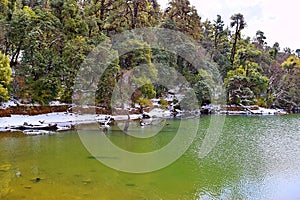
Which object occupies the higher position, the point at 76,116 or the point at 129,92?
the point at 129,92

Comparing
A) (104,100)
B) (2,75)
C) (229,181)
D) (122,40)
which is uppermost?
(122,40)

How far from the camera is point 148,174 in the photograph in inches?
468

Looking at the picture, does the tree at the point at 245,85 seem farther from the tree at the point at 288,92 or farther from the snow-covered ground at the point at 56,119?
the snow-covered ground at the point at 56,119

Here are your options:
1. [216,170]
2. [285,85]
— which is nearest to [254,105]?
[285,85]

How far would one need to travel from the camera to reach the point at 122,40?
81.3 ft

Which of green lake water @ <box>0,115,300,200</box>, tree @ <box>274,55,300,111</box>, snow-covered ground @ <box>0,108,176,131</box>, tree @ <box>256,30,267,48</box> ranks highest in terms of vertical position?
tree @ <box>256,30,267,48</box>

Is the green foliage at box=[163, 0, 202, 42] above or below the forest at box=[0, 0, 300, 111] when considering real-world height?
above

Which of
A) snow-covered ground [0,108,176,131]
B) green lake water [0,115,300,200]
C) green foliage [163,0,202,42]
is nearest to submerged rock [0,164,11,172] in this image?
green lake water [0,115,300,200]

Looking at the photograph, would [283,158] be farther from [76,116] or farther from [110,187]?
[76,116]

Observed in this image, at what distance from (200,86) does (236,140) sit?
1672 cm

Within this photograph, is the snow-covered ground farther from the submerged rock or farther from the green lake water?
the submerged rock

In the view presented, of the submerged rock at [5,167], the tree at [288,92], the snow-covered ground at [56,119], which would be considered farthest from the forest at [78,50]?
the submerged rock at [5,167]

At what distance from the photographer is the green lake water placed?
31.8 feet

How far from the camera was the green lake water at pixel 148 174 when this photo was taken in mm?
9695
